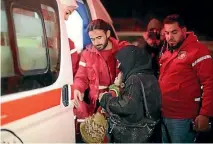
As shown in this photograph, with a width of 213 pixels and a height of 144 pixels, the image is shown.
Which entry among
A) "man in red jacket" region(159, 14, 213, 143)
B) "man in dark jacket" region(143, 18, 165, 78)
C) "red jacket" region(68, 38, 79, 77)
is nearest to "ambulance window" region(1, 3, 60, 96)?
"red jacket" region(68, 38, 79, 77)

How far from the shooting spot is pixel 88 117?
3.45 metres

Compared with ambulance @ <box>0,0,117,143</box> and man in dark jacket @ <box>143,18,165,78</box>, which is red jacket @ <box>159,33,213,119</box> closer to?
man in dark jacket @ <box>143,18,165,78</box>

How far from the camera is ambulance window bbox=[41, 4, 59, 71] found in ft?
8.60

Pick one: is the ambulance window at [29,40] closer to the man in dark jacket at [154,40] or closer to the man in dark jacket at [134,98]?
the man in dark jacket at [134,98]

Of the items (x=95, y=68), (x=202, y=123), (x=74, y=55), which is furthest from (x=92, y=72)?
(x=202, y=123)

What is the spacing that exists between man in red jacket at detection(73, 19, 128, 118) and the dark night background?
8.48m

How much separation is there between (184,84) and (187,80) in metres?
0.05

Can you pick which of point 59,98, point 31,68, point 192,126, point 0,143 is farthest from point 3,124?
point 192,126

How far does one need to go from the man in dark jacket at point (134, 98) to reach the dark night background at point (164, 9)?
8.93 meters

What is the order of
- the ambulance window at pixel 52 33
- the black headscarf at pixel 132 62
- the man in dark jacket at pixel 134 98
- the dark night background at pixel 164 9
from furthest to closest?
the dark night background at pixel 164 9 < the black headscarf at pixel 132 62 < the man in dark jacket at pixel 134 98 < the ambulance window at pixel 52 33

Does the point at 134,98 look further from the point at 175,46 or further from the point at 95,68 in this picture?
the point at 175,46

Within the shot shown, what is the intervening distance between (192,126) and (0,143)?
2.15 meters

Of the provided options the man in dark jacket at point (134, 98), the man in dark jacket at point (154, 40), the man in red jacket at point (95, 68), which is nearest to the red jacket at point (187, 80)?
the man in dark jacket at point (134, 98)

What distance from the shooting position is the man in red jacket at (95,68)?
3534 millimetres
